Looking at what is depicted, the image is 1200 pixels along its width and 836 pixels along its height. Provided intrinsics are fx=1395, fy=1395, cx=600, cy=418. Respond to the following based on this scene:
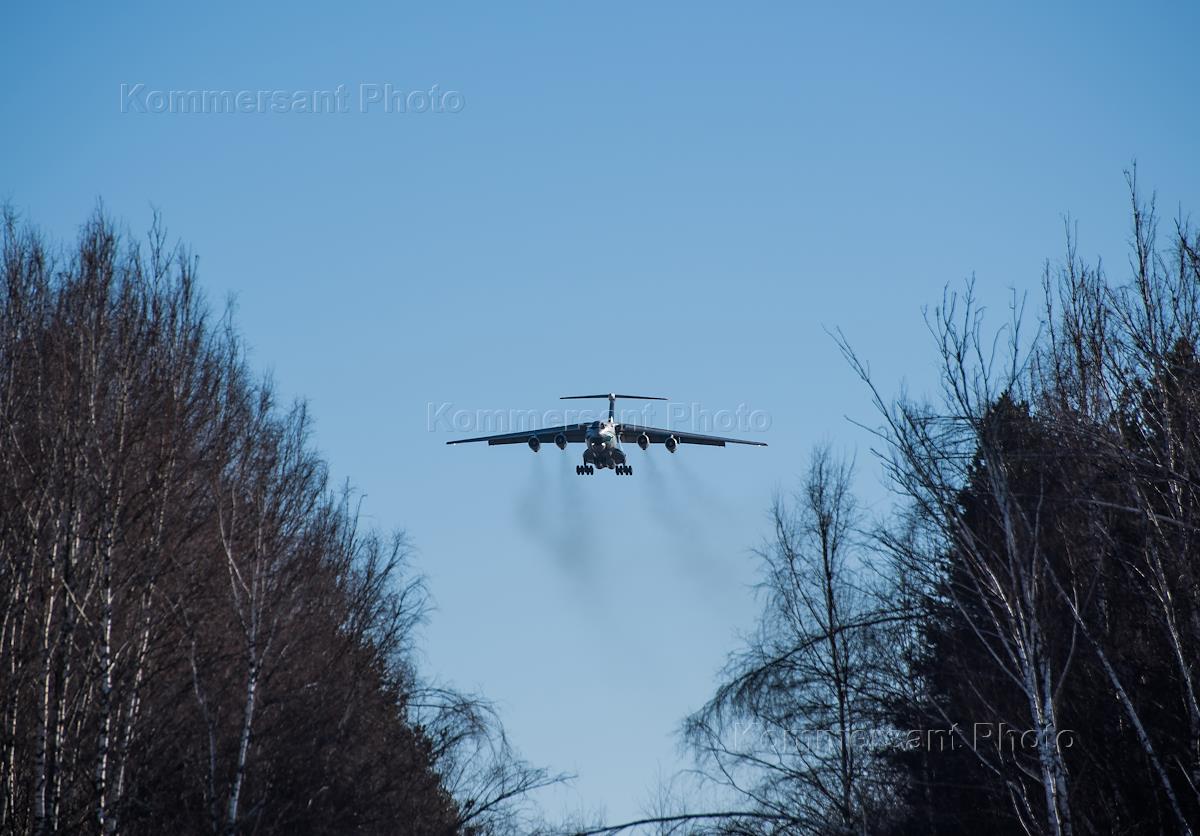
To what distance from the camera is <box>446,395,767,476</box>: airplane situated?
46.6 metres

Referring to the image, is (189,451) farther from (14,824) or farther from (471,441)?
(471,441)

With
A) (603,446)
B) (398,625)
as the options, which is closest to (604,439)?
(603,446)

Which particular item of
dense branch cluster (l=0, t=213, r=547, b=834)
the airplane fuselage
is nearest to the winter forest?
dense branch cluster (l=0, t=213, r=547, b=834)

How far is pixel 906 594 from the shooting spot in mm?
22547

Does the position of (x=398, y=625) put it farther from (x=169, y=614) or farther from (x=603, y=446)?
(x=603, y=446)

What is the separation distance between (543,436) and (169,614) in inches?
1170

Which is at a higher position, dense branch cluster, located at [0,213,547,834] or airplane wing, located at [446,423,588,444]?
airplane wing, located at [446,423,588,444]

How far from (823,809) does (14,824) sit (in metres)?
11.0

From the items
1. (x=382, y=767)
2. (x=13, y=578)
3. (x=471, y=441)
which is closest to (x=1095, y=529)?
(x=382, y=767)

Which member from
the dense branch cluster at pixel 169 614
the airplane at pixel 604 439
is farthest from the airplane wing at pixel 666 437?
the dense branch cluster at pixel 169 614

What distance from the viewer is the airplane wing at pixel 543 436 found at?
48.5 meters

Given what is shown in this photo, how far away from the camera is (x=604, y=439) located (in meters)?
46.4

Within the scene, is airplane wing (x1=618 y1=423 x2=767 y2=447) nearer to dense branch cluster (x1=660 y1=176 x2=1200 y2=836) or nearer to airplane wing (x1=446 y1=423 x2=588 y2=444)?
airplane wing (x1=446 y1=423 x2=588 y2=444)

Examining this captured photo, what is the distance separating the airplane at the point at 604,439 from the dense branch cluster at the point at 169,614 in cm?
2058
